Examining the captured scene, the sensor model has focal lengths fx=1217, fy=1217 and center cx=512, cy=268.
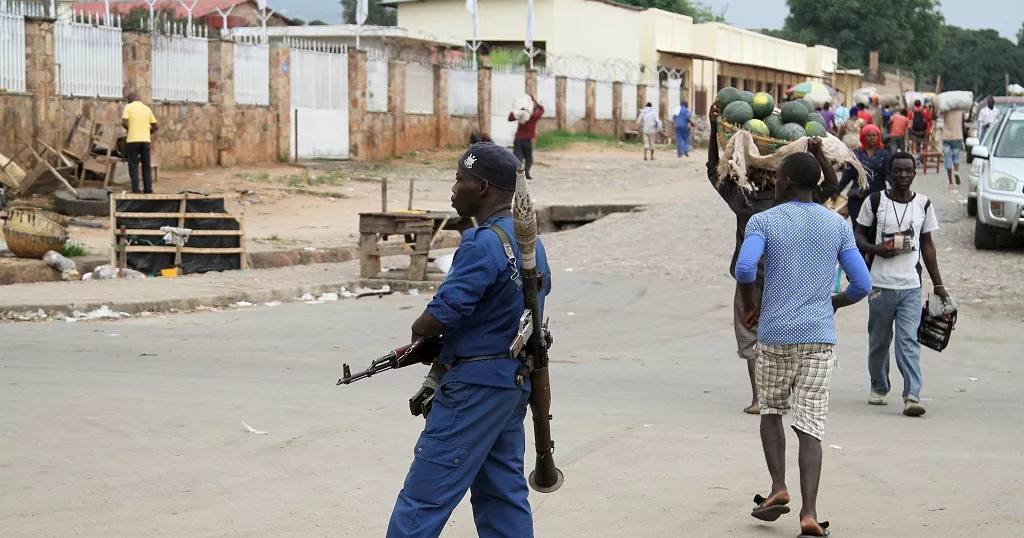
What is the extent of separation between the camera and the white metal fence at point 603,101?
45094mm

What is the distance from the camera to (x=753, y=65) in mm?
63719

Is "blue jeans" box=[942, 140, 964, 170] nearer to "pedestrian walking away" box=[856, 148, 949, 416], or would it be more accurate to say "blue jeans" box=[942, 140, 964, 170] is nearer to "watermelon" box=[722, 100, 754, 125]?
"pedestrian walking away" box=[856, 148, 949, 416]

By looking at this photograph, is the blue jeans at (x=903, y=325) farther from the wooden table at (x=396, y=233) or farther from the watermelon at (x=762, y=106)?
the wooden table at (x=396, y=233)

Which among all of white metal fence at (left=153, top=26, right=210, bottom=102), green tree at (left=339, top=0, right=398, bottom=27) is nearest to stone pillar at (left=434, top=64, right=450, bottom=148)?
white metal fence at (left=153, top=26, right=210, bottom=102)

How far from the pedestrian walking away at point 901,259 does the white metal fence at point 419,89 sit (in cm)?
2612

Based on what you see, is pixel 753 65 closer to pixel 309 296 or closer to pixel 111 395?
pixel 309 296

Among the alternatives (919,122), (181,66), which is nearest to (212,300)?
(181,66)

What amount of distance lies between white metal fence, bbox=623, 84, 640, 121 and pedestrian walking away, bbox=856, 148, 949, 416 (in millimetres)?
40109

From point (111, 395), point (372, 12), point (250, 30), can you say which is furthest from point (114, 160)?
point (372, 12)

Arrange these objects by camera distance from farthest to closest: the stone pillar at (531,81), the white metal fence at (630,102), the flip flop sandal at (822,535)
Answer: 1. the white metal fence at (630,102)
2. the stone pillar at (531,81)
3. the flip flop sandal at (822,535)

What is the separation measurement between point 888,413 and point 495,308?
182 inches

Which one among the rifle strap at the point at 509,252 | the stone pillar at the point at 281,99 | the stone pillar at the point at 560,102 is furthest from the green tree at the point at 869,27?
the rifle strap at the point at 509,252

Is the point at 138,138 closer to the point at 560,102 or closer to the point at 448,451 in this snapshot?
the point at 448,451

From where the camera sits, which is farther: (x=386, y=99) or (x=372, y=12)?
(x=372, y=12)
